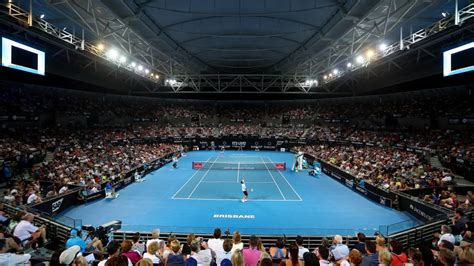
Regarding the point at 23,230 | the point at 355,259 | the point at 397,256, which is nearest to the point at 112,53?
the point at 23,230

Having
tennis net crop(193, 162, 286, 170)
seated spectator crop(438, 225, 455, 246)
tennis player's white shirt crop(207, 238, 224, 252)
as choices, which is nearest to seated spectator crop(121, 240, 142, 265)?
tennis player's white shirt crop(207, 238, 224, 252)

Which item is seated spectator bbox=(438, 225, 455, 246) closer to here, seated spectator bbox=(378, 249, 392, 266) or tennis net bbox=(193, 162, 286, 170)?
seated spectator bbox=(378, 249, 392, 266)

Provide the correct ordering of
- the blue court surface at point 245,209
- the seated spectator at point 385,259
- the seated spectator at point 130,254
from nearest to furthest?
the seated spectator at point 385,259 → the seated spectator at point 130,254 → the blue court surface at point 245,209

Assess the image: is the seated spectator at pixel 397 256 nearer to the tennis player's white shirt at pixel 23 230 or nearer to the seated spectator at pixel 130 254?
the seated spectator at pixel 130 254

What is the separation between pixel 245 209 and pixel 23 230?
1165 cm

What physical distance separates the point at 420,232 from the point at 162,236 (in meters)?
11.0

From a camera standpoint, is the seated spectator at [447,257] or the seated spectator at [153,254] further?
the seated spectator at [153,254]

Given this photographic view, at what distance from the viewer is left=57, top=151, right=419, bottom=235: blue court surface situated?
14203 millimetres

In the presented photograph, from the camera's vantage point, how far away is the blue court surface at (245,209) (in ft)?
46.6

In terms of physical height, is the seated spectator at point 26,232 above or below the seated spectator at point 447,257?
below

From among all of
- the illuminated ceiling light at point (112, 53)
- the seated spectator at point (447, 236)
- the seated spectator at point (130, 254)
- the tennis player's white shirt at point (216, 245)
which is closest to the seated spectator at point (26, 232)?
the seated spectator at point (130, 254)

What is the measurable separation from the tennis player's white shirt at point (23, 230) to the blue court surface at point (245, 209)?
5.46m

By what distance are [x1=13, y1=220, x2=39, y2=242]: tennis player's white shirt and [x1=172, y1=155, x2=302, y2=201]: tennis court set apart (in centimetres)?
1180

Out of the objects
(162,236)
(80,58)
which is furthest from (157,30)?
(80,58)
